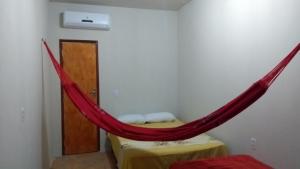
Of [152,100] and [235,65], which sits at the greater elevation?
[235,65]

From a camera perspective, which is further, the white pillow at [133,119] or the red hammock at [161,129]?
the white pillow at [133,119]

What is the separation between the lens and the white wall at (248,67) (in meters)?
2.14

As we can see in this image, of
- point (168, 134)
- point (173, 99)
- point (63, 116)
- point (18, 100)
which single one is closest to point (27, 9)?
point (18, 100)

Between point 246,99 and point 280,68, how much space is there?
13.6 inches

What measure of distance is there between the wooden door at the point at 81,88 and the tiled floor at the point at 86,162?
166mm

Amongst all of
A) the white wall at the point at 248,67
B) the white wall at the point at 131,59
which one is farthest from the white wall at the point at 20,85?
the white wall at the point at 248,67

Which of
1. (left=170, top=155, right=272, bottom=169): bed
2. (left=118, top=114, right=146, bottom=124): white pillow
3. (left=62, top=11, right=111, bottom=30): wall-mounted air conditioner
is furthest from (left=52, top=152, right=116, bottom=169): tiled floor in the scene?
(left=62, top=11, right=111, bottom=30): wall-mounted air conditioner

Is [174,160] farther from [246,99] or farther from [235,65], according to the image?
[235,65]

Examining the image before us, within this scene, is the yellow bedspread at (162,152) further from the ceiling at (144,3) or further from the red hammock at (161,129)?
the ceiling at (144,3)

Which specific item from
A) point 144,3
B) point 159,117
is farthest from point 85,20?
point 159,117

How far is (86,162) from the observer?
364cm

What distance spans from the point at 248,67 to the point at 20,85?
7.24 ft

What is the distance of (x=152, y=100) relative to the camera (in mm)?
4383

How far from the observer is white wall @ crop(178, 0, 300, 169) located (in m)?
2.14
